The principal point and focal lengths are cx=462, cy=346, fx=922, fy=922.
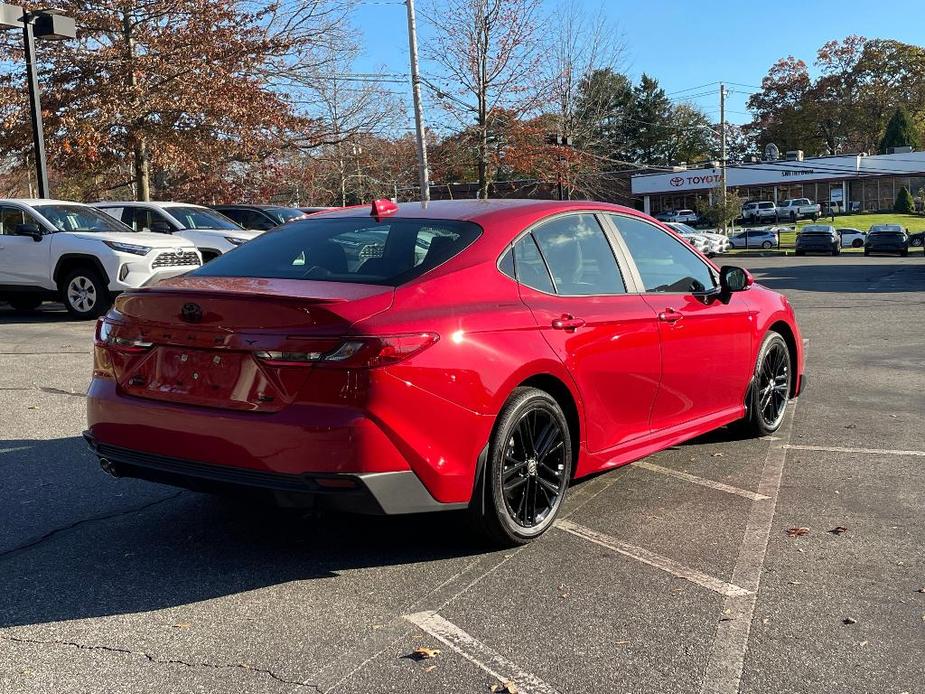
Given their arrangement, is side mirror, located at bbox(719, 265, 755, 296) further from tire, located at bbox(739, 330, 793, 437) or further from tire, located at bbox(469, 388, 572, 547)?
tire, located at bbox(469, 388, 572, 547)

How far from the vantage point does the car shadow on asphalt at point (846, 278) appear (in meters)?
20.6

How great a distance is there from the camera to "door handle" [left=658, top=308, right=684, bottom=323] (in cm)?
512

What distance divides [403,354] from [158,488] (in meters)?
2.19

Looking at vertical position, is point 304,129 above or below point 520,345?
above

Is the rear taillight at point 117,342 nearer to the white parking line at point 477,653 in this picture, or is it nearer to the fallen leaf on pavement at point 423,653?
the white parking line at point 477,653

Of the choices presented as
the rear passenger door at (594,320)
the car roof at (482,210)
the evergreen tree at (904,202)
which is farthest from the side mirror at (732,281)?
the evergreen tree at (904,202)

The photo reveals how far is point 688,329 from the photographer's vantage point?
534 cm

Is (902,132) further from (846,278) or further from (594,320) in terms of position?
(594,320)

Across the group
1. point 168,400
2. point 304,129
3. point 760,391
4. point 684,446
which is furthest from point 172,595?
point 304,129

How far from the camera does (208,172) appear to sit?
26062 mm

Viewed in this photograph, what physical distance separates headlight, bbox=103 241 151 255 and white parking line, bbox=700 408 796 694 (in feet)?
33.2

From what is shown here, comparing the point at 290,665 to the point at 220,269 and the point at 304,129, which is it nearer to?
the point at 220,269

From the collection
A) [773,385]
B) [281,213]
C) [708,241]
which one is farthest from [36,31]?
[708,241]

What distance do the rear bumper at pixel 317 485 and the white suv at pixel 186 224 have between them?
1271 centimetres
